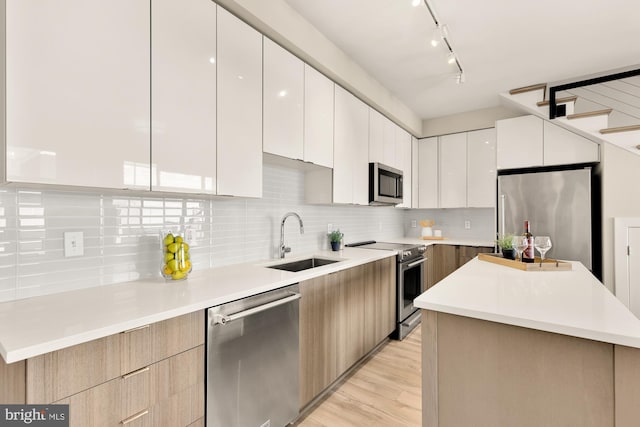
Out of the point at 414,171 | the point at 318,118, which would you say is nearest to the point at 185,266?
the point at 318,118

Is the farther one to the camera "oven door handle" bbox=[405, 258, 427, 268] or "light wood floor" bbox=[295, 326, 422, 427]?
"oven door handle" bbox=[405, 258, 427, 268]

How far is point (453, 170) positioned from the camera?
4211mm

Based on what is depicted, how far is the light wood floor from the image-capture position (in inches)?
72.1

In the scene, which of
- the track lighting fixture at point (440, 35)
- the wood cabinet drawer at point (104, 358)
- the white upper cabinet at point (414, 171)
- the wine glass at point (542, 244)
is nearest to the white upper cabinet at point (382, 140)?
the white upper cabinet at point (414, 171)

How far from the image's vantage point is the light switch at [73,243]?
53.1 inches

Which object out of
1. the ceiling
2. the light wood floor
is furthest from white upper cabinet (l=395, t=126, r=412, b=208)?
the light wood floor

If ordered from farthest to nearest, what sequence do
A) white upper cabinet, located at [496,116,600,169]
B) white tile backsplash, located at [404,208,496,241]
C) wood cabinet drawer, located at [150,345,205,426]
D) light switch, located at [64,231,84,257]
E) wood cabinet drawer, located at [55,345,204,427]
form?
white tile backsplash, located at [404,208,496,241] < white upper cabinet, located at [496,116,600,169] < light switch, located at [64,231,84,257] < wood cabinet drawer, located at [150,345,205,426] < wood cabinet drawer, located at [55,345,204,427]

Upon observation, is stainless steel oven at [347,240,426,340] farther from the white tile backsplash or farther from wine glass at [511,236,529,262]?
the white tile backsplash

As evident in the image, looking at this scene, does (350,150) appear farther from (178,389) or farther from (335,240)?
(178,389)

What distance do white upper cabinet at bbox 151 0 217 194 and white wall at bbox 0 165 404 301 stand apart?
319 millimetres

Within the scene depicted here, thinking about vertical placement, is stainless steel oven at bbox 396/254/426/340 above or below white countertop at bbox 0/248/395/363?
below

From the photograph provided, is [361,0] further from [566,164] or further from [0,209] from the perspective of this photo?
[566,164]

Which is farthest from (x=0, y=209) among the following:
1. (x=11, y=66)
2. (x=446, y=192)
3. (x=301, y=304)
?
(x=446, y=192)

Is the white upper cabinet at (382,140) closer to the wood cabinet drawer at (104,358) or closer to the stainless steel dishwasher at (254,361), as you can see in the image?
the stainless steel dishwasher at (254,361)
